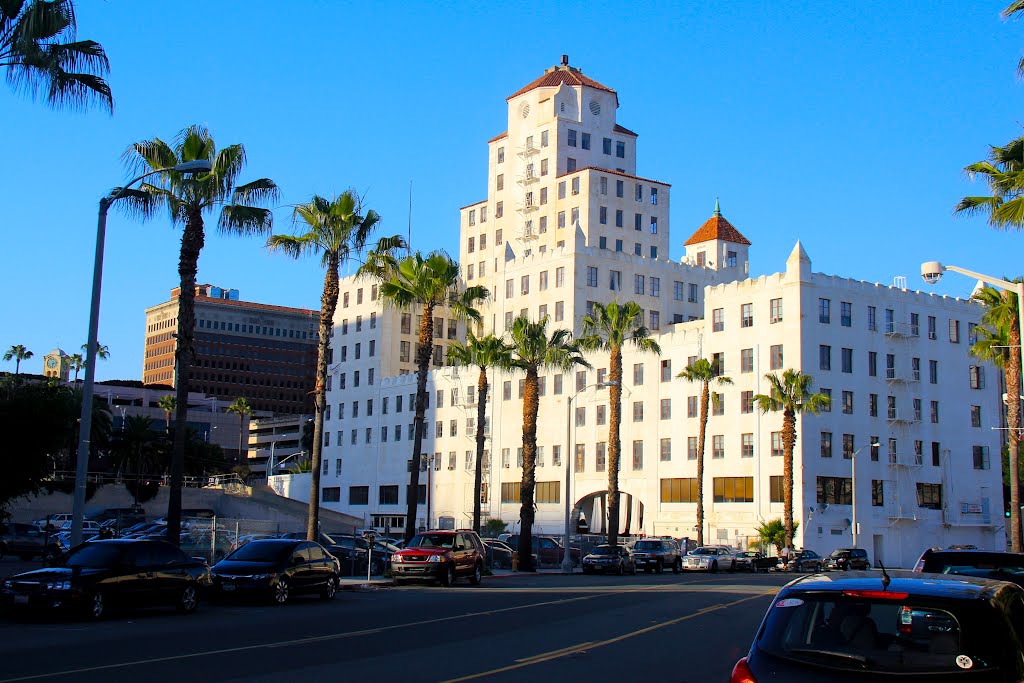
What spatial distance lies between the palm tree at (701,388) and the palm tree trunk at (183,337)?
4241cm

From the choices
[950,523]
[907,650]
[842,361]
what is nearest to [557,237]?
[842,361]

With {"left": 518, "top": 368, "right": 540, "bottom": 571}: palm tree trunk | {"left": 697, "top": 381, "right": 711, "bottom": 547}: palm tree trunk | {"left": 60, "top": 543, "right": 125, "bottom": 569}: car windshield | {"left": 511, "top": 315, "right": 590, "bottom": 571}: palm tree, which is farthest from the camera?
{"left": 697, "top": 381, "right": 711, "bottom": 547}: palm tree trunk

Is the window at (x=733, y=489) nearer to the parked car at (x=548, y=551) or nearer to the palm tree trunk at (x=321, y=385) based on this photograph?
the parked car at (x=548, y=551)

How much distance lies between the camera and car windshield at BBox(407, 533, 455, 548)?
1350 inches

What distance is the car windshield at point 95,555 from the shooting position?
21.0 m

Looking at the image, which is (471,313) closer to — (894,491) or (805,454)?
(805,454)

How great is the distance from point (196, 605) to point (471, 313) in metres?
30.9

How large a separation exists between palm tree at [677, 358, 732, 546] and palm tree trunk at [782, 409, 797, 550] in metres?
5.16

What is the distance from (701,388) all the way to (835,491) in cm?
1141

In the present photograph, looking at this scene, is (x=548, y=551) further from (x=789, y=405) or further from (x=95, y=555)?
(x=95, y=555)

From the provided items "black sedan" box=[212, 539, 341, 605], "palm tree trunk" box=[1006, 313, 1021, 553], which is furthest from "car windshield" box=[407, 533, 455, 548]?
"palm tree trunk" box=[1006, 313, 1021, 553]

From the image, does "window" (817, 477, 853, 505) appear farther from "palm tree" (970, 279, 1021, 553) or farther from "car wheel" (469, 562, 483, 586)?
"car wheel" (469, 562, 483, 586)

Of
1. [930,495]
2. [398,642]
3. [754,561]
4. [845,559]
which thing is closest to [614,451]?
[754,561]

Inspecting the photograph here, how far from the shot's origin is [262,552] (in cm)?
2622
